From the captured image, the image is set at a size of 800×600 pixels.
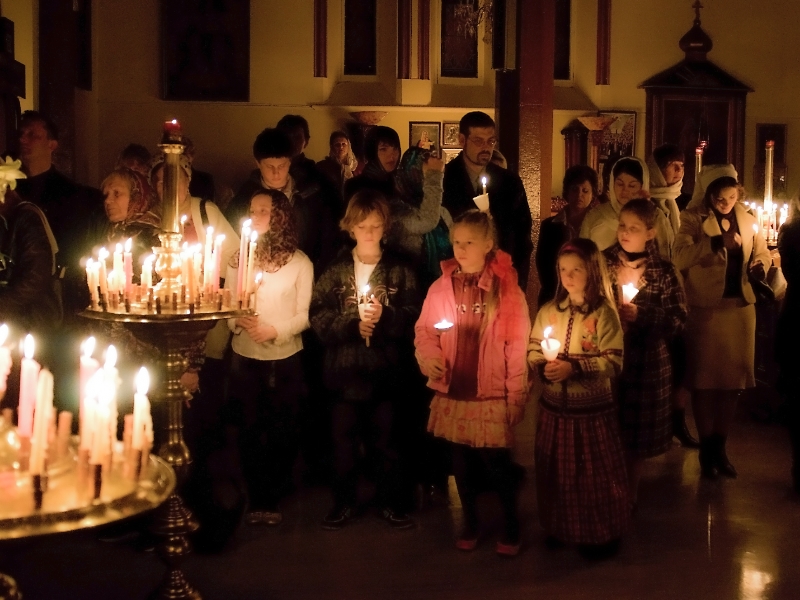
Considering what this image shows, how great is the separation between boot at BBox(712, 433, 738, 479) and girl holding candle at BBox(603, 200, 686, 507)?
0.95 metres

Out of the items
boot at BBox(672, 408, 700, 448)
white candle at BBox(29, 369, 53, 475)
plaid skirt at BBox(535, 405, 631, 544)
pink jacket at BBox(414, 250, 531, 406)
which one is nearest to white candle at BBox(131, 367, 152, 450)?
white candle at BBox(29, 369, 53, 475)

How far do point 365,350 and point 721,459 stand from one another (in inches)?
92.8

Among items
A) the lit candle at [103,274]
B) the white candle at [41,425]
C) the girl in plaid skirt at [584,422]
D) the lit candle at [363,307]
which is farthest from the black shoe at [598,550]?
the white candle at [41,425]

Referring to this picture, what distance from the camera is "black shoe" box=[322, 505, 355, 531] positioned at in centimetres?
502

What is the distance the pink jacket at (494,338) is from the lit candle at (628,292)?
51cm

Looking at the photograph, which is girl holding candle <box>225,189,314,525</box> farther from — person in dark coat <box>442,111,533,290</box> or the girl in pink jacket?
person in dark coat <box>442,111,533,290</box>

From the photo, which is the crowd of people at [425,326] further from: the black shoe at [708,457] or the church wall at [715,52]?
the church wall at [715,52]

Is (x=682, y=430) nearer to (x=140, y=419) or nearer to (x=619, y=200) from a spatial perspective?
(x=619, y=200)

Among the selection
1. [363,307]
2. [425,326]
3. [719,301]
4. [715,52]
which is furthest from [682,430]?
[715,52]

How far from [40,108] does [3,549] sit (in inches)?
326

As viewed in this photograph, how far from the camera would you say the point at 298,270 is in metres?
5.19

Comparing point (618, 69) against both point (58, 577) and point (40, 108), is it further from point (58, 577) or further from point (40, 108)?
point (58, 577)

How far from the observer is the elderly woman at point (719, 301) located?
5996mm

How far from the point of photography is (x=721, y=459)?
605 centimetres
